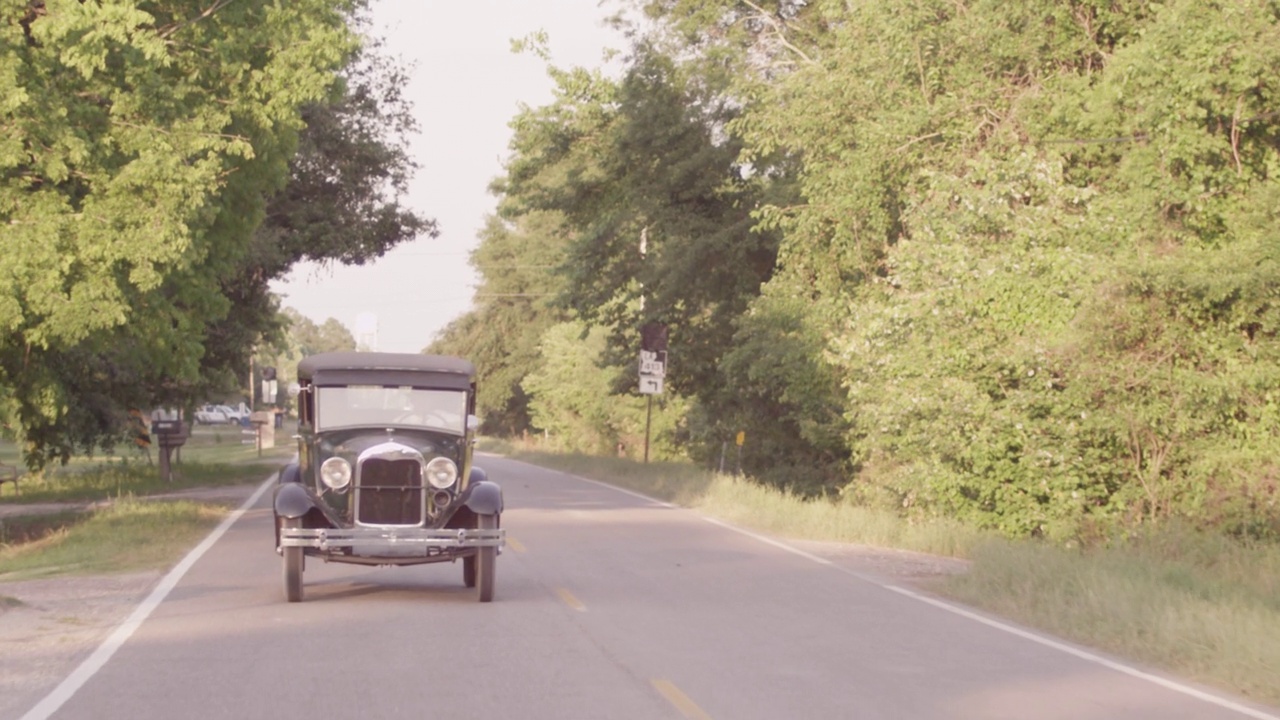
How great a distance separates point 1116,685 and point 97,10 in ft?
46.1

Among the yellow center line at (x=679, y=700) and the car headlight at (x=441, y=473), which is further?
the car headlight at (x=441, y=473)

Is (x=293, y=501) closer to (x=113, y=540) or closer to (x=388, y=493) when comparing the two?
(x=388, y=493)

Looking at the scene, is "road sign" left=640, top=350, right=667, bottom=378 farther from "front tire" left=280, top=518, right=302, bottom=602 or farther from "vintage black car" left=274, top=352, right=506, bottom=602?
"front tire" left=280, top=518, right=302, bottom=602

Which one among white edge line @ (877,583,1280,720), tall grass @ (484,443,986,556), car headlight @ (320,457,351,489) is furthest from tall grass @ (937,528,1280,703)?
car headlight @ (320,457,351,489)

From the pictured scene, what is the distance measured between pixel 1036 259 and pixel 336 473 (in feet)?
40.7

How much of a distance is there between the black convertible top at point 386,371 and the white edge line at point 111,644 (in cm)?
260

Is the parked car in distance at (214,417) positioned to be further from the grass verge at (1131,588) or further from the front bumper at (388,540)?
the front bumper at (388,540)

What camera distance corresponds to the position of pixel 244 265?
106 ft

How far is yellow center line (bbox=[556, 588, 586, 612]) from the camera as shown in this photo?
13.8 meters

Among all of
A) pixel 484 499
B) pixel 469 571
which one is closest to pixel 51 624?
pixel 484 499

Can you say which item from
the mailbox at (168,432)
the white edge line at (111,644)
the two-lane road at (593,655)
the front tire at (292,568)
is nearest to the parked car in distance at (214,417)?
the mailbox at (168,432)

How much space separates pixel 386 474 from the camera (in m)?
14.3

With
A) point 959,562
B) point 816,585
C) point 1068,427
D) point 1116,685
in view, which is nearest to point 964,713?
point 1116,685

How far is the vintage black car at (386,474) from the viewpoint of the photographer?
45.4 feet
